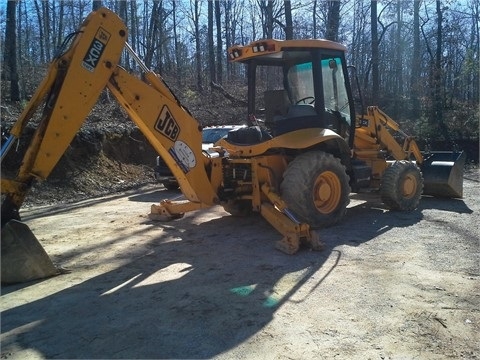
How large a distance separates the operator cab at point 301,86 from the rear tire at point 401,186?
1.13 m

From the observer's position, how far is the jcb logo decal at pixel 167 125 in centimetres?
568

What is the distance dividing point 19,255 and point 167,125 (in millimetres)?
2292

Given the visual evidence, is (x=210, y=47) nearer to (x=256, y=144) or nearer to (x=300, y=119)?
(x=300, y=119)

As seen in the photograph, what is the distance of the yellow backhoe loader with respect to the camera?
466 centimetres

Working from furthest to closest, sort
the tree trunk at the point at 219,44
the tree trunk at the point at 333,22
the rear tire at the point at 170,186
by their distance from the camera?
the tree trunk at the point at 219,44 < the tree trunk at the point at 333,22 < the rear tire at the point at 170,186

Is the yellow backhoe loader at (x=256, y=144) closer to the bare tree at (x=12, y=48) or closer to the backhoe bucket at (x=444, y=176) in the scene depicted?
the backhoe bucket at (x=444, y=176)

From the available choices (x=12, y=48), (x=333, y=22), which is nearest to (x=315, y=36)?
(x=333, y=22)

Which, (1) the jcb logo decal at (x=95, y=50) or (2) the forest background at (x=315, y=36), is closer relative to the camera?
(1) the jcb logo decal at (x=95, y=50)

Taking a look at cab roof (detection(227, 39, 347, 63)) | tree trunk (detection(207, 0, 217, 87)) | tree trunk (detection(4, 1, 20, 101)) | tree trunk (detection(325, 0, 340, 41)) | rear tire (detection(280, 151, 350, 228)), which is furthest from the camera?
→ tree trunk (detection(207, 0, 217, 87))

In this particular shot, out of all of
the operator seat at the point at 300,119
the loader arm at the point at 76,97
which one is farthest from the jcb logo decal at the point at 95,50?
the operator seat at the point at 300,119

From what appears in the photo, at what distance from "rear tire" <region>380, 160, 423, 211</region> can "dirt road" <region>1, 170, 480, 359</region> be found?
0.94 metres

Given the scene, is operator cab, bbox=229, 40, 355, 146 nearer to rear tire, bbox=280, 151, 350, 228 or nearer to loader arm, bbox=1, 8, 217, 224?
rear tire, bbox=280, 151, 350, 228

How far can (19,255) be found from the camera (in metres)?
4.59

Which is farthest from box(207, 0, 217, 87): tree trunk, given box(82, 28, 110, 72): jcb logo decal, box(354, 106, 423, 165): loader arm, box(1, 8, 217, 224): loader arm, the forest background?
box(82, 28, 110, 72): jcb logo decal
